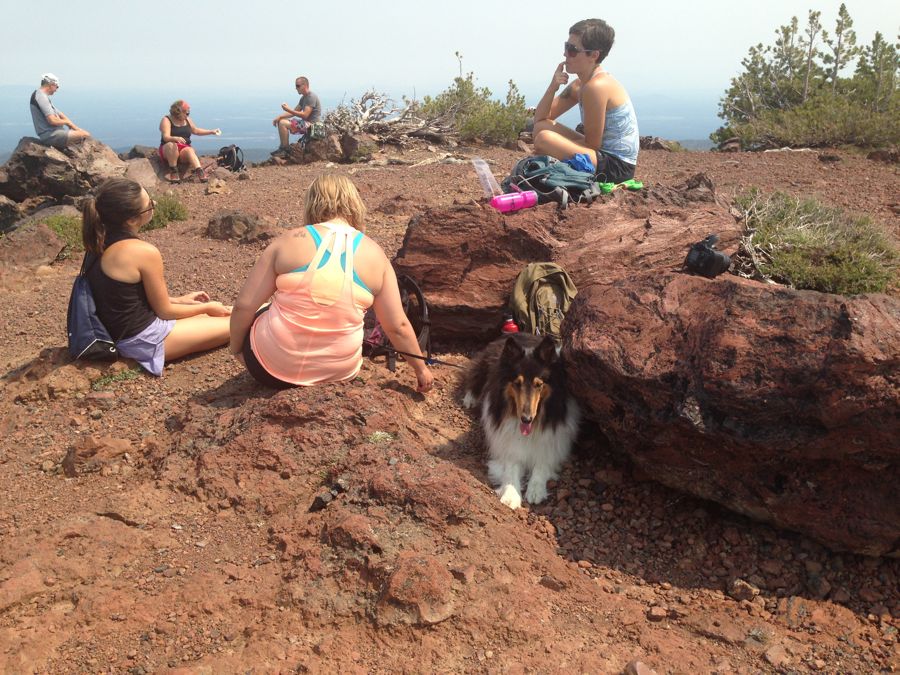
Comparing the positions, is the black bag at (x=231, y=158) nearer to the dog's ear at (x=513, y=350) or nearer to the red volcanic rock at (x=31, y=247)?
the red volcanic rock at (x=31, y=247)

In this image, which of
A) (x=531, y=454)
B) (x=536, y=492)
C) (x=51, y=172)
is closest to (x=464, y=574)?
(x=536, y=492)

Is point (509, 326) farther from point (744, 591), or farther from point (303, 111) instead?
point (303, 111)

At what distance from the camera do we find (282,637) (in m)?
3.13

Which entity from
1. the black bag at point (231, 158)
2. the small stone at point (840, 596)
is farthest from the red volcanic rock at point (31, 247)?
the small stone at point (840, 596)

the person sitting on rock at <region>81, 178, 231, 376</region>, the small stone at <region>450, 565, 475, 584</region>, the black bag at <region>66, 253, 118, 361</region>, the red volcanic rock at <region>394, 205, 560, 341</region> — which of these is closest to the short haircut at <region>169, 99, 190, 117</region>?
the person sitting on rock at <region>81, 178, 231, 376</region>

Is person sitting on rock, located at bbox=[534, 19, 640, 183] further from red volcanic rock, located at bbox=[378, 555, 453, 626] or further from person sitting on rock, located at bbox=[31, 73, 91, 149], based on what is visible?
person sitting on rock, located at bbox=[31, 73, 91, 149]

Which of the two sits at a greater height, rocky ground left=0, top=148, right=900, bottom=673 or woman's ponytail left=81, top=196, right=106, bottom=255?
woman's ponytail left=81, top=196, right=106, bottom=255

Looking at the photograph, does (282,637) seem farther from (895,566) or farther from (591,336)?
(895,566)

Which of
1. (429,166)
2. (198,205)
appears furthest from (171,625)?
(429,166)

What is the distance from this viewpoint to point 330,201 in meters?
4.36

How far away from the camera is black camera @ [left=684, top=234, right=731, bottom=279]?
610cm

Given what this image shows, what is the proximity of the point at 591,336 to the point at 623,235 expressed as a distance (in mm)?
2508

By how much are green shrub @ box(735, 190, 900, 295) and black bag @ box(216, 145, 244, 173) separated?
11695mm

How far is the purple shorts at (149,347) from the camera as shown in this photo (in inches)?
213
